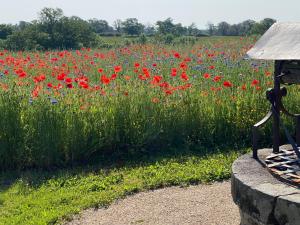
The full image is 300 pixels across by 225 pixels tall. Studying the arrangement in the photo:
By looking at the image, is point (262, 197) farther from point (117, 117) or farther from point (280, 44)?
point (117, 117)

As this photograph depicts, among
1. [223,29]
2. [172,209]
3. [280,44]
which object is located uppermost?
[280,44]

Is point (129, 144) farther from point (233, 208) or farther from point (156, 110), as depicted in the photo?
→ point (233, 208)

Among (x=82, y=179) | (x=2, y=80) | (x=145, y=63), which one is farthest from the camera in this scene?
(x=145, y=63)

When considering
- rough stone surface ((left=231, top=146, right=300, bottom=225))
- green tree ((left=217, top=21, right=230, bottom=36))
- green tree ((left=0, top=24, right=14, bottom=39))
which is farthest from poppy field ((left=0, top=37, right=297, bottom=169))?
green tree ((left=217, top=21, right=230, bottom=36))

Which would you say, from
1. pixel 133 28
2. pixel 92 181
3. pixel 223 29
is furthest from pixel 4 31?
pixel 223 29

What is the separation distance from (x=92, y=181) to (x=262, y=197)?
2619 mm

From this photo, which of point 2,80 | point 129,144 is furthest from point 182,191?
point 2,80

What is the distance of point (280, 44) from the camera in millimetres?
3529

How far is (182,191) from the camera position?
17.1 feet

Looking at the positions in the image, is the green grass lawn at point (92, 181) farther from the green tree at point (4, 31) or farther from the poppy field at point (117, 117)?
the green tree at point (4, 31)

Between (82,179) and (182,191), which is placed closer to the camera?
(182,191)

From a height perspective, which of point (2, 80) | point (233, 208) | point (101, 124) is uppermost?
point (2, 80)

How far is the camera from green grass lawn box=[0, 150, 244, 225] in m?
4.75

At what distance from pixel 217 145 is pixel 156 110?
1.01 metres
